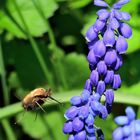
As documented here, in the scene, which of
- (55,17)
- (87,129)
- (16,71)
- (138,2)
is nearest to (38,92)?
(87,129)

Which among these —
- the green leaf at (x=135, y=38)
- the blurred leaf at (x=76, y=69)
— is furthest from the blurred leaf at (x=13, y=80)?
the green leaf at (x=135, y=38)

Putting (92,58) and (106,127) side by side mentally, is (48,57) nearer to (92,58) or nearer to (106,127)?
(106,127)

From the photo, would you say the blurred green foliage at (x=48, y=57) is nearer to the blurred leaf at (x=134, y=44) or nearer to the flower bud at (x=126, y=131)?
the blurred leaf at (x=134, y=44)

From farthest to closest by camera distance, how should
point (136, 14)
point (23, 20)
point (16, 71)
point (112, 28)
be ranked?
point (16, 71) → point (136, 14) → point (23, 20) → point (112, 28)

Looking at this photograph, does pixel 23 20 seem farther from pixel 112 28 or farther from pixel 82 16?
pixel 112 28

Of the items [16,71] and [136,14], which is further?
[16,71]

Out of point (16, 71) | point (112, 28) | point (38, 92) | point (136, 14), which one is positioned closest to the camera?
point (112, 28)
